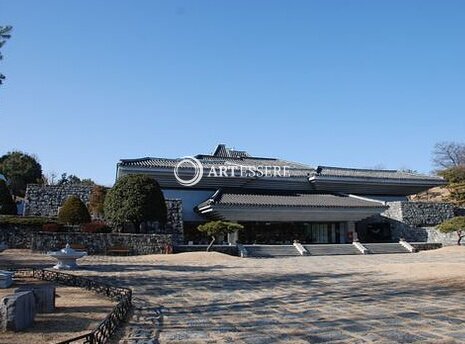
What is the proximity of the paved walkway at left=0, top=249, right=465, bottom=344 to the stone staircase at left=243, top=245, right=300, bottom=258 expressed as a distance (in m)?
12.0

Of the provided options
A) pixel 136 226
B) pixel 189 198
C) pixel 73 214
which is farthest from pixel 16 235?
pixel 189 198

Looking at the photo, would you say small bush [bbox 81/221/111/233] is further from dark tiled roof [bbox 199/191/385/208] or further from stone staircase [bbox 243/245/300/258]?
stone staircase [bbox 243/245/300/258]

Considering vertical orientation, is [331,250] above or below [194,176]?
below

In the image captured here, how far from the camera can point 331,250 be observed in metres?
29.2

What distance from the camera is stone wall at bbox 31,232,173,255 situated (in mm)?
23609

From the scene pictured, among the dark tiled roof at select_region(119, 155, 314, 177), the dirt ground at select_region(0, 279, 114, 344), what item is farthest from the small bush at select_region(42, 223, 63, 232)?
the dirt ground at select_region(0, 279, 114, 344)

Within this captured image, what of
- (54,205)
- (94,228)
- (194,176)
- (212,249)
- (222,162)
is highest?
(222,162)

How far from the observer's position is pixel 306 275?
49.5 feet

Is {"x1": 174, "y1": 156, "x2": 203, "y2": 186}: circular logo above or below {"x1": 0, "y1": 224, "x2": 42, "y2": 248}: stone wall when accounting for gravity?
above

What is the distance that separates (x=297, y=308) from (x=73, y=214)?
21.3 meters

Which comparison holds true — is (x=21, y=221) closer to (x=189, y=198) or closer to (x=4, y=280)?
(x=189, y=198)

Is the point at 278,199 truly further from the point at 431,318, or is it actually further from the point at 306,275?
the point at 431,318

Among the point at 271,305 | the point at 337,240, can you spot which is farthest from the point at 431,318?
the point at 337,240

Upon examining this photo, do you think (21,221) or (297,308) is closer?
(297,308)
